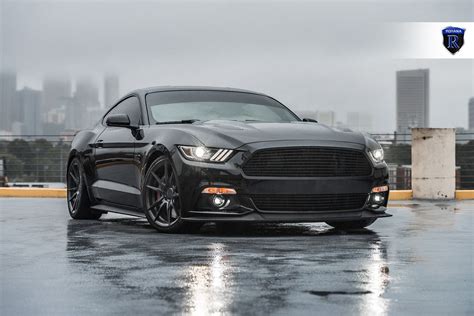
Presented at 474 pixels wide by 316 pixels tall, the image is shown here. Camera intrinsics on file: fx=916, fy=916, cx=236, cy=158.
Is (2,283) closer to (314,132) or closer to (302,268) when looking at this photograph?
(302,268)

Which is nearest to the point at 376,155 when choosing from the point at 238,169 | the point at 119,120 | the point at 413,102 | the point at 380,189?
the point at 380,189

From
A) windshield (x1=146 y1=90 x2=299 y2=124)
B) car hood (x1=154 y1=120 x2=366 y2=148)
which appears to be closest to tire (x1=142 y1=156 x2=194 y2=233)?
car hood (x1=154 y1=120 x2=366 y2=148)

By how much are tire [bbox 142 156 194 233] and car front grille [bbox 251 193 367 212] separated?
0.77 metres

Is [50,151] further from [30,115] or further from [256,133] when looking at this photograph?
[30,115]

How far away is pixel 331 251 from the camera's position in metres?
7.26

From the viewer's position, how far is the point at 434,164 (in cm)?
1620

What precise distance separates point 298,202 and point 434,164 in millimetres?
8334

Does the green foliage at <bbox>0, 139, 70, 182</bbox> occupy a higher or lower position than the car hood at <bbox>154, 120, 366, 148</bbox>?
lower

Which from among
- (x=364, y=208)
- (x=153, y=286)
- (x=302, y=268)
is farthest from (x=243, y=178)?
(x=153, y=286)

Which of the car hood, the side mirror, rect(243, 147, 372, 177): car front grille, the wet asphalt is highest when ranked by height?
the side mirror

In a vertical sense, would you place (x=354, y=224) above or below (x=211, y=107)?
below

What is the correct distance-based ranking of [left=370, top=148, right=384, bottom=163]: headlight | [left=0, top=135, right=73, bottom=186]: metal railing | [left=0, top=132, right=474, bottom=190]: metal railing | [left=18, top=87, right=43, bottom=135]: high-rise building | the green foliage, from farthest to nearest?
[left=18, top=87, right=43, bottom=135]: high-rise building
the green foliage
[left=0, top=135, right=73, bottom=186]: metal railing
[left=0, top=132, right=474, bottom=190]: metal railing
[left=370, top=148, right=384, bottom=163]: headlight

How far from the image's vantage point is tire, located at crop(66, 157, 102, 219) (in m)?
10.8

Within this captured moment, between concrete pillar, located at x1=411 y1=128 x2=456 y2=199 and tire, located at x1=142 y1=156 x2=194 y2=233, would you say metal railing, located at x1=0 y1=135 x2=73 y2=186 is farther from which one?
tire, located at x1=142 y1=156 x2=194 y2=233
